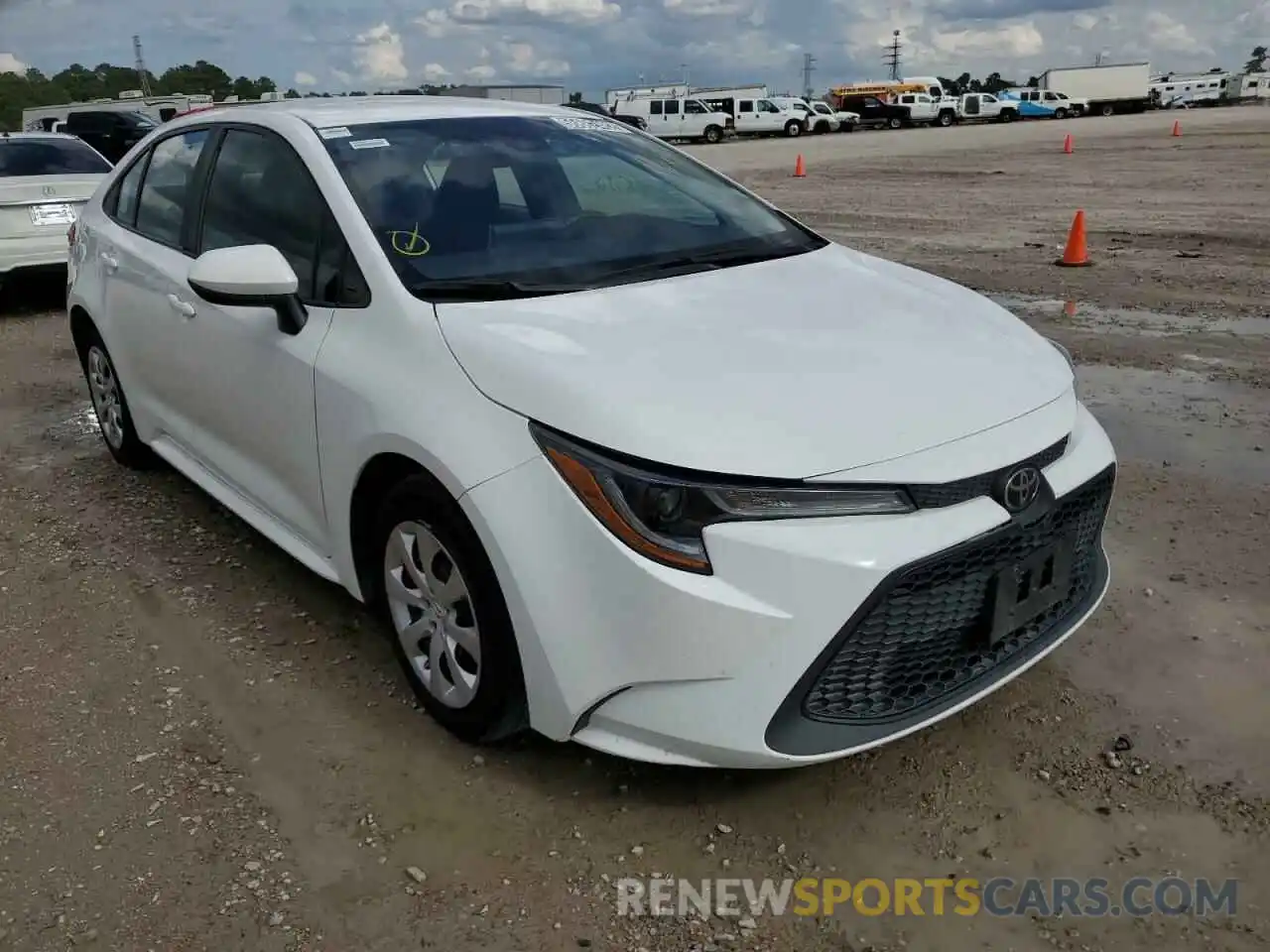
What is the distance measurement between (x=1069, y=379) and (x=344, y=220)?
81.7 inches

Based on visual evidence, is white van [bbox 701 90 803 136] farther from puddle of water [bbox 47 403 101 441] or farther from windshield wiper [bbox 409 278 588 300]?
windshield wiper [bbox 409 278 588 300]

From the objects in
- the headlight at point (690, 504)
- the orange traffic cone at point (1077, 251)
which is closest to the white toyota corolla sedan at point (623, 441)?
the headlight at point (690, 504)

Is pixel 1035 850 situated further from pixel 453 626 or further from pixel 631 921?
pixel 453 626

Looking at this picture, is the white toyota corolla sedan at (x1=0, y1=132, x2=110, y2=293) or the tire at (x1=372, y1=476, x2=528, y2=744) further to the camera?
the white toyota corolla sedan at (x1=0, y1=132, x2=110, y2=293)

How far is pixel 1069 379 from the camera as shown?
296 centimetres

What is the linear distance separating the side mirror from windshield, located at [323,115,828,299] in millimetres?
300

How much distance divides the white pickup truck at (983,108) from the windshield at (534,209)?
175ft

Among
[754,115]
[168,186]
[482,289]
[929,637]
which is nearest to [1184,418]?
[929,637]

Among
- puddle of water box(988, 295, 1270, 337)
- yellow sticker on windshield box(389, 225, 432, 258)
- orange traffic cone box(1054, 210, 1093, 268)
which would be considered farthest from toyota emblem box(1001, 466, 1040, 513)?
orange traffic cone box(1054, 210, 1093, 268)

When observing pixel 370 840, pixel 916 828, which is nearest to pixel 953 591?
pixel 916 828

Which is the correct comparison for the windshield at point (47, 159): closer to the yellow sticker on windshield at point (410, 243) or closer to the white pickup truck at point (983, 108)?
the yellow sticker on windshield at point (410, 243)

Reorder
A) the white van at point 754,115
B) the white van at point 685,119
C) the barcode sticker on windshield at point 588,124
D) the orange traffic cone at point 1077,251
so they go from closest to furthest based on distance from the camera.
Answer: the barcode sticker on windshield at point 588,124
the orange traffic cone at point 1077,251
the white van at point 685,119
the white van at point 754,115

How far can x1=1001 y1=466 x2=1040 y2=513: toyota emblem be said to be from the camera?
2498 millimetres

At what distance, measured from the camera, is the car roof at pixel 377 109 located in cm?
366
